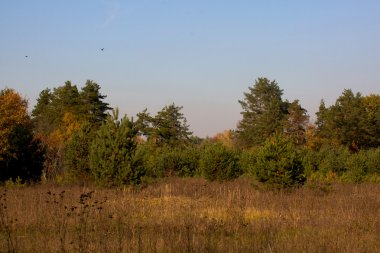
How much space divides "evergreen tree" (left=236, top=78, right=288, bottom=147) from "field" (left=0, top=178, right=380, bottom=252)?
4231cm

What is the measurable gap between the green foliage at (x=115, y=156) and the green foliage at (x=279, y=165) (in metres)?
5.31

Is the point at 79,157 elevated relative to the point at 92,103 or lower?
lower

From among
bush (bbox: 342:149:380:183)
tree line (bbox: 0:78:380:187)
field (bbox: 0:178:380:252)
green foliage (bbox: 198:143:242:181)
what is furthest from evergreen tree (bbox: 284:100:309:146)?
field (bbox: 0:178:380:252)

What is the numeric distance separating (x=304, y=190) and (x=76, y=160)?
11.6 m

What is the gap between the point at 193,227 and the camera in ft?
28.9

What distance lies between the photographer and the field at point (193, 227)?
6.76m

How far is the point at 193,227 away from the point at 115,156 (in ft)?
30.6

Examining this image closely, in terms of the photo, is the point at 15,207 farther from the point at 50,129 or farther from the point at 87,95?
the point at 50,129

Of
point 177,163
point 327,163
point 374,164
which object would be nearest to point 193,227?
point 177,163

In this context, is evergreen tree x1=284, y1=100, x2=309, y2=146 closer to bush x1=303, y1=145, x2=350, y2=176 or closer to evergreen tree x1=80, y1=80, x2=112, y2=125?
bush x1=303, y1=145, x2=350, y2=176

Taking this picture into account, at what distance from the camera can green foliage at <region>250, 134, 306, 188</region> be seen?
17922 millimetres

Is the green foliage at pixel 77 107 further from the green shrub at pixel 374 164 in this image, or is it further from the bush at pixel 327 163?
the green shrub at pixel 374 164

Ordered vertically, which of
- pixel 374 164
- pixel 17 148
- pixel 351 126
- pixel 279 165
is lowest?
pixel 279 165

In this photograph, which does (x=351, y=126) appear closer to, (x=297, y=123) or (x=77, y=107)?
(x=297, y=123)
